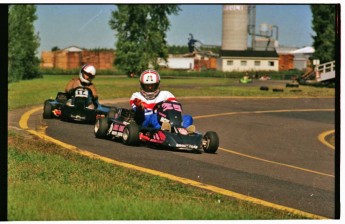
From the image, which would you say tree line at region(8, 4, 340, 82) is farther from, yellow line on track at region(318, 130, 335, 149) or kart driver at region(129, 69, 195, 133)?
yellow line on track at region(318, 130, 335, 149)

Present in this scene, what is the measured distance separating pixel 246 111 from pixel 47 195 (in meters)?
7.87

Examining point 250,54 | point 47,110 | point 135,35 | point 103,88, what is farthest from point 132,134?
point 250,54

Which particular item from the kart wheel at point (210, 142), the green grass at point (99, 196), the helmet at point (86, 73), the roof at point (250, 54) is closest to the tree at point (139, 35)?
the helmet at point (86, 73)

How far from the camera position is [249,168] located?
44.1 feet

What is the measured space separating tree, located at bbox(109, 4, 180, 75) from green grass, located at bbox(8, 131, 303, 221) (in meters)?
1.94

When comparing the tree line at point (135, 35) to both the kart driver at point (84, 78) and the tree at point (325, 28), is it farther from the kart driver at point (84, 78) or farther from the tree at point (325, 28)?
the kart driver at point (84, 78)

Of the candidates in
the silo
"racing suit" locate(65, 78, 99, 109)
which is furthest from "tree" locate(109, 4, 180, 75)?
the silo

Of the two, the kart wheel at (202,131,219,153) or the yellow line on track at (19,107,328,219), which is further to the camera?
the kart wheel at (202,131,219,153)

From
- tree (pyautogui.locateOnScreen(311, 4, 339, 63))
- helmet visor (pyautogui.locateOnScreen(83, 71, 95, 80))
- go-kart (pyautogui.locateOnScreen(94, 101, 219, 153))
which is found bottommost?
go-kart (pyautogui.locateOnScreen(94, 101, 219, 153))

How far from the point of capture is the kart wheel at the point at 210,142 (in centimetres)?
1388

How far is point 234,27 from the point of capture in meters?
13.3

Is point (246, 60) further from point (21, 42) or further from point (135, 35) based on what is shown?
point (21, 42)

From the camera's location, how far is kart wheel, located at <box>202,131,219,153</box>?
13.9m

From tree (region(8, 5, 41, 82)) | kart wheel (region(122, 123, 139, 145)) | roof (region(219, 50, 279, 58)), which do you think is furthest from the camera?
roof (region(219, 50, 279, 58))
